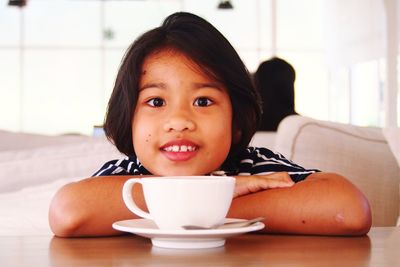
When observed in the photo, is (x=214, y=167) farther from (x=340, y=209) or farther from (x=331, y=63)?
(x=331, y=63)

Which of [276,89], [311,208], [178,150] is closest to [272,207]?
[311,208]

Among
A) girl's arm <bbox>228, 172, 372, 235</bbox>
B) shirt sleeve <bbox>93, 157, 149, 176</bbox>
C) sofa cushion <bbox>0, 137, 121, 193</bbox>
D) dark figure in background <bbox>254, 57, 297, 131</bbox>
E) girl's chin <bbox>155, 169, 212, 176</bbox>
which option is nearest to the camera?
girl's arm <bbox>228, 172, 372, 235</bbox>

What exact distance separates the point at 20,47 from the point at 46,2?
58 cm

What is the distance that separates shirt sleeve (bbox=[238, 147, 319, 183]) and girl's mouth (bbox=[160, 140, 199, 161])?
22cm

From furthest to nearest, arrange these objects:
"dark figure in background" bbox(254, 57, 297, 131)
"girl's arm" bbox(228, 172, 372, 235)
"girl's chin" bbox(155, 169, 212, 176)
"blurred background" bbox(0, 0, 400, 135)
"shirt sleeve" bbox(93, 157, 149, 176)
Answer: "blurred background" bbox(0, 0, 400, 135)
"dark figure in background" bbox(254, 57, 297, 131)
"shirt sleeve" bbox(93, 157, 149, 176)
"girl's chin" bbox(155, 169, 212, 176)
"girl's arm" bbox(228, 172, 372, 235)

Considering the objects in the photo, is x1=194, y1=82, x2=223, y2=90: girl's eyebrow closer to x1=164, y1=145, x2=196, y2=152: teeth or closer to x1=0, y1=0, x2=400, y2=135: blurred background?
x1=164, y1=145, x2=196, y2=152: teeth

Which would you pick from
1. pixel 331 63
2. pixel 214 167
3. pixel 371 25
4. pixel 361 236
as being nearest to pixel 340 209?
pixel 361 236

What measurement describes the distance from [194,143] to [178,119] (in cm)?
5

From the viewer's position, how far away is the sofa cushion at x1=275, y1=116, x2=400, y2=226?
1670mm

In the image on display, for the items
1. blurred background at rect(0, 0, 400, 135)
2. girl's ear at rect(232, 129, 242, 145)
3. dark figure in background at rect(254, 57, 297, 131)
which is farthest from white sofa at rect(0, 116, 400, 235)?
blurred background at rect(0, 0, 400, 135)

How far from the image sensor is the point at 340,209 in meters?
0.86

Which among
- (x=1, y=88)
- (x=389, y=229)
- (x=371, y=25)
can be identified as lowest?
(x=389, y=229)

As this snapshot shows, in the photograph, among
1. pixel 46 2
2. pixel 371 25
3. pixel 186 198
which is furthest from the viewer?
pixel 46 2

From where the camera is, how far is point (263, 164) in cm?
117
